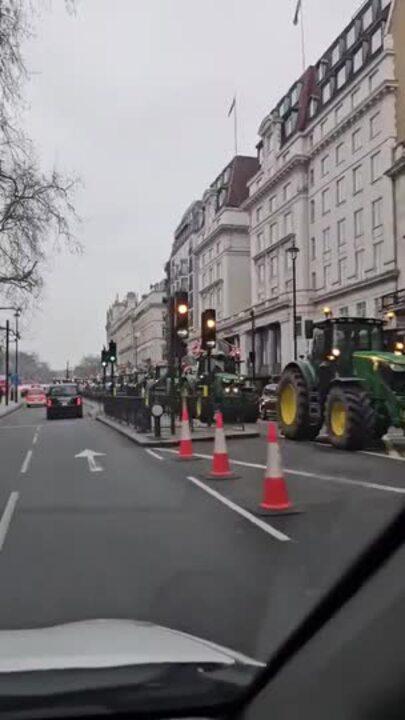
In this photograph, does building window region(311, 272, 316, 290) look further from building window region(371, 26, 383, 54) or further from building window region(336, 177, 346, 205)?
building window region(371, 26, 383, 54)

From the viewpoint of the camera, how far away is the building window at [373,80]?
46.8 meters

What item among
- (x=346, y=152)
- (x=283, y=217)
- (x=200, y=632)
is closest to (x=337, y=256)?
(x=346, y=152)

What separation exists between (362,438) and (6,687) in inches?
488

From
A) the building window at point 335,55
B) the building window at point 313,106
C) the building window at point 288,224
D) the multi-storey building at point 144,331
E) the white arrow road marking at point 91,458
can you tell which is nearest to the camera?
the white arrow road marking at point 91,458

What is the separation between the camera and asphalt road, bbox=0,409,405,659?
177 inches

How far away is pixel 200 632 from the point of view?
4359mm

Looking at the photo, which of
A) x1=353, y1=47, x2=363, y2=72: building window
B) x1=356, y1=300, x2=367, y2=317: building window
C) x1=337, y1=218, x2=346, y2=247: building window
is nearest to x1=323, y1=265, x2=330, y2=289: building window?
x1=337, y1=218, x2=346, y2=247: building window

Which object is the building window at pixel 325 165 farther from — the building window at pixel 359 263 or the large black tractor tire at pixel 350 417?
the large black tractor tire at pixel 350 417

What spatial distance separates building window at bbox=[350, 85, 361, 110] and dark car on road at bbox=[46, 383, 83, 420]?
90.1 ft

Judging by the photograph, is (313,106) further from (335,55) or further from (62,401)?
(62,401)

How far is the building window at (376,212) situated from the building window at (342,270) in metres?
5.56

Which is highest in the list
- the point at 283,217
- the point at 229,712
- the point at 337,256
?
the point at 283,217

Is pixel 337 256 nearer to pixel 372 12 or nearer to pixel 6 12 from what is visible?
pixel 372 12

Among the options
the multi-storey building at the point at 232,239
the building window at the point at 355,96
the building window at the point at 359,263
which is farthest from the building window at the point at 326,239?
the multi-storey building at the point at 232,239
